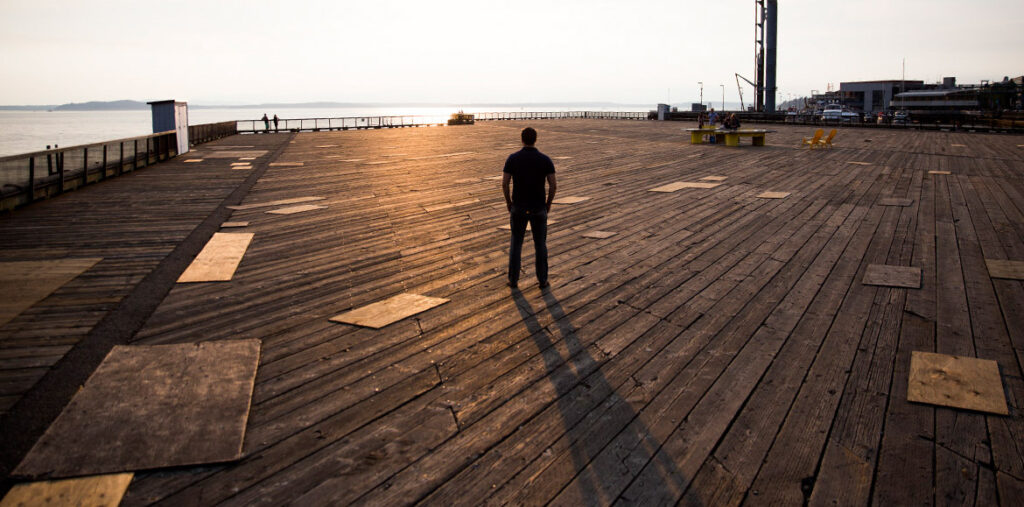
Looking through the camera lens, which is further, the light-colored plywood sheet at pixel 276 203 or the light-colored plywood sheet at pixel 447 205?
the light-colored plywood sheet at pixel 276 203

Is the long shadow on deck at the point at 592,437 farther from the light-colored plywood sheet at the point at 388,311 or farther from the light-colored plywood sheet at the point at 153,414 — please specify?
the light-colored plywood sheet at the point at 153,414

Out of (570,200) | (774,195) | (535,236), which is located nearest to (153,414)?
(535,236)

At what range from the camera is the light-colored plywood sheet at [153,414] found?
3.79 m

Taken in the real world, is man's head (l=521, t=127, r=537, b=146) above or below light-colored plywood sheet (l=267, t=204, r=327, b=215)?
above

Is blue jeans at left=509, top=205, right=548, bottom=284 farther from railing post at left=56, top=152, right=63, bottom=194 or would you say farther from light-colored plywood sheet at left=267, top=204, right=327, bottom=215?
railing post at left=56, top=152, right=63, bottom=194

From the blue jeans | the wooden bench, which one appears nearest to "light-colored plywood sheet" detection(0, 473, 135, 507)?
the blue jeans

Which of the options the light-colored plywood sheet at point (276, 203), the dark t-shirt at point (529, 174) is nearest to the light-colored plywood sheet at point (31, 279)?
the light-colored plywood sheet at point (276, 203)

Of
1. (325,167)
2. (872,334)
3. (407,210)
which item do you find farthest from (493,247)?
(325,167)

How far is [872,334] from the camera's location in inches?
228

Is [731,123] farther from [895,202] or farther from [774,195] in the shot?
[895,202]

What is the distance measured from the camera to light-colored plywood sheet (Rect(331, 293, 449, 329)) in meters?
6.23

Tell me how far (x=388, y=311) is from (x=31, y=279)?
15.9 ft

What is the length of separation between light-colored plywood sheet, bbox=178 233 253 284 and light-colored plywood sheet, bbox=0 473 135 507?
14.7 ft

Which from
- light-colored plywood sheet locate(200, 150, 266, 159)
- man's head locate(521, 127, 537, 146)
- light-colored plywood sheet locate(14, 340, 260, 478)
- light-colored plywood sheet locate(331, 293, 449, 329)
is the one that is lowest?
light-colored plywood sheet locate(14, 340, 260, 478)
